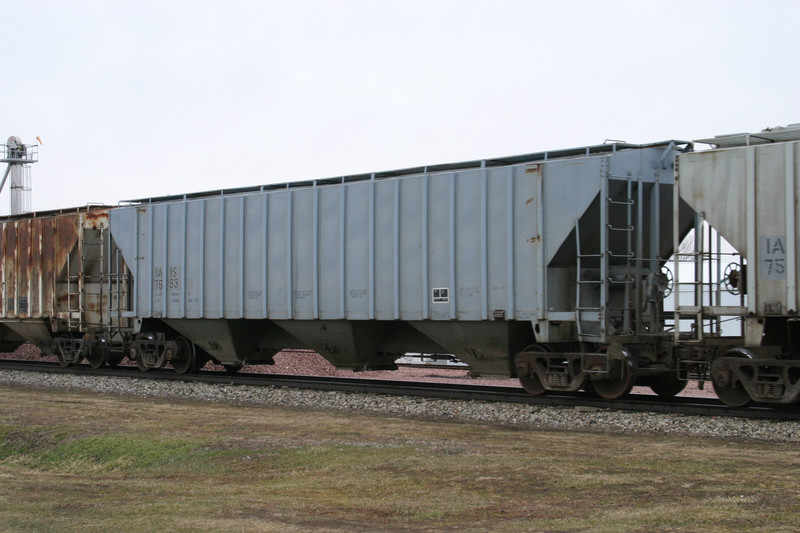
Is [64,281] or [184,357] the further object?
[64,281]

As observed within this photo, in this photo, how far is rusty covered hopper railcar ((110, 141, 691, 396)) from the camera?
14.4m

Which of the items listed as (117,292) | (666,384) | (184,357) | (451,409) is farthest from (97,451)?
(117,292)

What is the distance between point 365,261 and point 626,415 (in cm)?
639

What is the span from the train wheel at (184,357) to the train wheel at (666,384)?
36.7 feet

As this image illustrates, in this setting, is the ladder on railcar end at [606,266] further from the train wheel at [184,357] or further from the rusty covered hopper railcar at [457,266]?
the train wheel at [184,357]

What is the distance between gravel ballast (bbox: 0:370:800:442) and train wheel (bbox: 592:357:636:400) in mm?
963

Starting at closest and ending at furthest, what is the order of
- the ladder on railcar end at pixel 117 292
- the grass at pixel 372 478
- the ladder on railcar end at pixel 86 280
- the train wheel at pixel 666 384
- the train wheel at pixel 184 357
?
the grass at pixel 372 478 → the train wheel at pixel 666 384 → the train wheel at pixel 184 357 → the ladder on railcar end at pixel 117 292 → the ladder on railcar end at pixel 86 280

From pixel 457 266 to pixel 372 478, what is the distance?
7.46 m

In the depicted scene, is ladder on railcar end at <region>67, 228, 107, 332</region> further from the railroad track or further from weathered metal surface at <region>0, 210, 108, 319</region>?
the railroad track

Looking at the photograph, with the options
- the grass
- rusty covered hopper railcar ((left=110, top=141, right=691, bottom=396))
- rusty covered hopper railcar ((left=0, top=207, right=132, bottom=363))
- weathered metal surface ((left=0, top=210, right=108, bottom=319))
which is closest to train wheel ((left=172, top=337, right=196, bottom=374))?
rusty covered hopper railcar ((left=110, top=141, right=691, bottom=396))

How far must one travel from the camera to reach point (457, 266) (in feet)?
51.7

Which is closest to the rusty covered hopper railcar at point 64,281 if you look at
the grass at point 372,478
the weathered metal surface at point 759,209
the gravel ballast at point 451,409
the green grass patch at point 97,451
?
the gravel ballast at point 451,409

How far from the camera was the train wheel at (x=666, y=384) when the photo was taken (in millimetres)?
15414

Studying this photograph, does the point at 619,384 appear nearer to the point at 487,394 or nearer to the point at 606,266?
the point at 606,266
